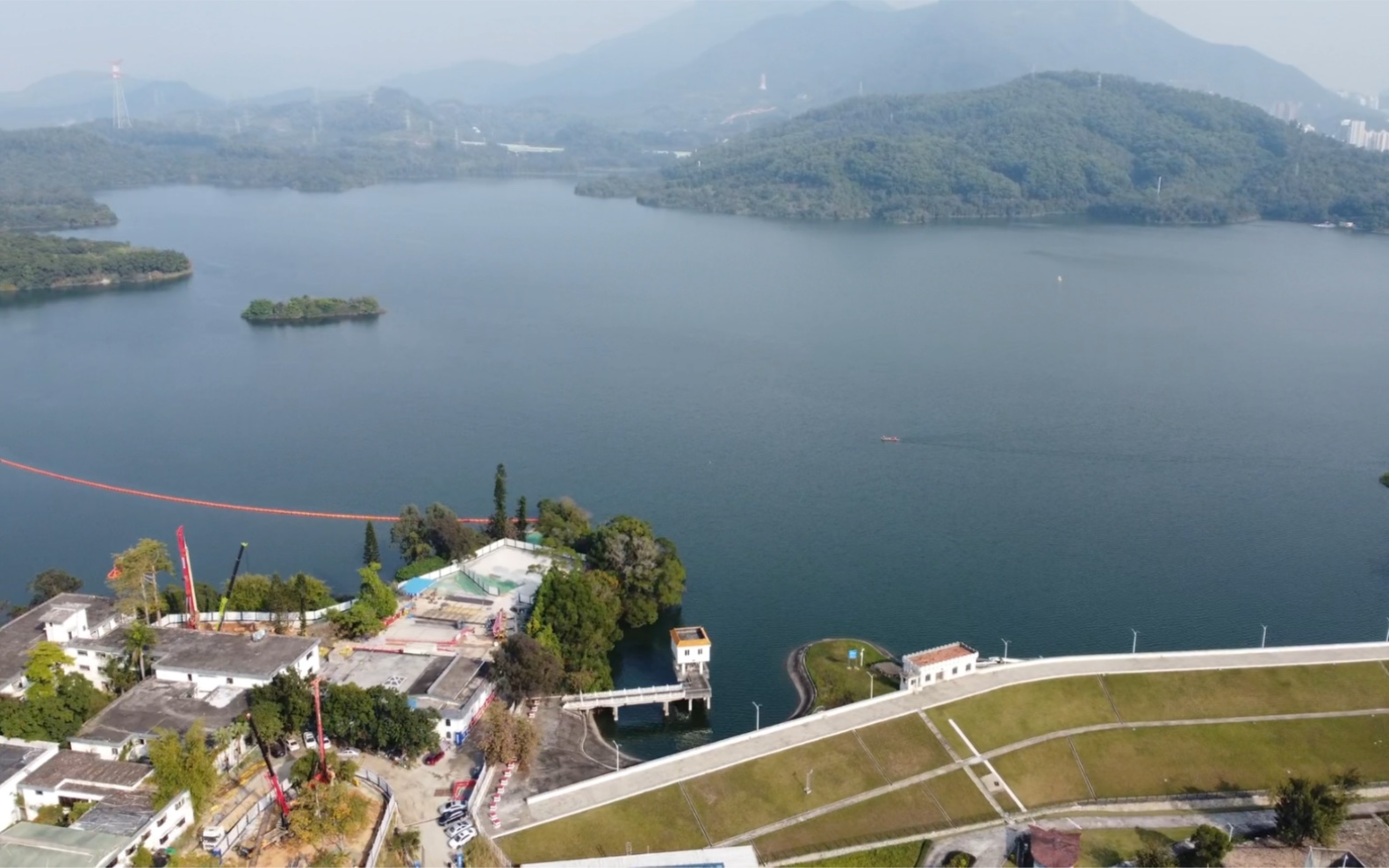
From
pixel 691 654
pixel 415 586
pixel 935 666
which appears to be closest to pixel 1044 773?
pixel 935 666

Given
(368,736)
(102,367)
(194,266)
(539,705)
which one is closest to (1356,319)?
(539,705)

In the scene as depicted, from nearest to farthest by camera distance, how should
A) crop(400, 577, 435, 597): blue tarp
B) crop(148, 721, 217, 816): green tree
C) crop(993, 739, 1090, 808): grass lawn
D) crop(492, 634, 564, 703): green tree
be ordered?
1. crop(148, 721, 217, 816): green tree
2. crop(993, 739, 1090, 808): grass lawn
3. crop(492, 634, 564, 703): green tree
4. crop(400, 577, 435, 597): blue tarp

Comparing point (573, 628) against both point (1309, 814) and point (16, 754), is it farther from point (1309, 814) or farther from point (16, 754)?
point (1309, 814)

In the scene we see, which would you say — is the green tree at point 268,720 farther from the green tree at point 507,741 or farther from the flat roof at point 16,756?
the green tree at point 507,741

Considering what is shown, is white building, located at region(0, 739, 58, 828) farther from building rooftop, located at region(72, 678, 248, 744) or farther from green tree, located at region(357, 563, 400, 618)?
green tree, located at region(357, 563, 400, 618)

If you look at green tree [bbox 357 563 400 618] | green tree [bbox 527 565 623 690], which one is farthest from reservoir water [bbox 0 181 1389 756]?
green tree [bbox 357 563 400 618]

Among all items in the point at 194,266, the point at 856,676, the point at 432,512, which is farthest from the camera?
the point at 194,266

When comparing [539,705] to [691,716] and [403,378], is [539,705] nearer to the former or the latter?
[691,716]
